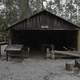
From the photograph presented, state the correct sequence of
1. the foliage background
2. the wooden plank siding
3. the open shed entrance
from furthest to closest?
the foliage background
the open shed entrance
the wooden plank siding

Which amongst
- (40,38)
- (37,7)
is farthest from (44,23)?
(37,7)

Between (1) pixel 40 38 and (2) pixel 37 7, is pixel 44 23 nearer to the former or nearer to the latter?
(1) pixel 40 38

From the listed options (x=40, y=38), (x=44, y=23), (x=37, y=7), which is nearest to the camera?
(x=44, y=23)

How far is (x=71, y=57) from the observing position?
13391 mm

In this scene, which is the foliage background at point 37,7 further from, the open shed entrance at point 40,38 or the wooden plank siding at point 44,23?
the wooden plank siding at point 44,23

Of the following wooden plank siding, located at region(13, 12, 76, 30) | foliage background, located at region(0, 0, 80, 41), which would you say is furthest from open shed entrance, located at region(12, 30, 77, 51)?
foliage background, located at region(0, 0, 80, 41)

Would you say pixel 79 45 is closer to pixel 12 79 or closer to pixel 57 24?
pixel 57 24

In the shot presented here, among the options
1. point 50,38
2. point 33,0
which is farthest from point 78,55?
point 33,0

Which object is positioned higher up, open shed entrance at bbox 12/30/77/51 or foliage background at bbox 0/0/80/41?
foliage background at bbox 0/0/80/41

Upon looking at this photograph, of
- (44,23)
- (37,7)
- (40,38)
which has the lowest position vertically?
(40,38)

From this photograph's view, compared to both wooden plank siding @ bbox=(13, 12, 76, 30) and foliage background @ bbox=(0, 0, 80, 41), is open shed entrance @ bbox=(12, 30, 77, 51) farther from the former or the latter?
foliage background @ bbox=(0, 0, 80, 41)

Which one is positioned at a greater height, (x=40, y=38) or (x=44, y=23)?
(x=44, y=23)

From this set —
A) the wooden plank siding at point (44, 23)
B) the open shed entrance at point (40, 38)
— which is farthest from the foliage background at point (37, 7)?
the wooden plank siding at point (44, 23)

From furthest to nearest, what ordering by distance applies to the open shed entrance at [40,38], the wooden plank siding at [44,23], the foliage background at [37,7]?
the foliage background at [37,7], the open shed entrance at [40,38], the wooden plank siding at [44,23]
